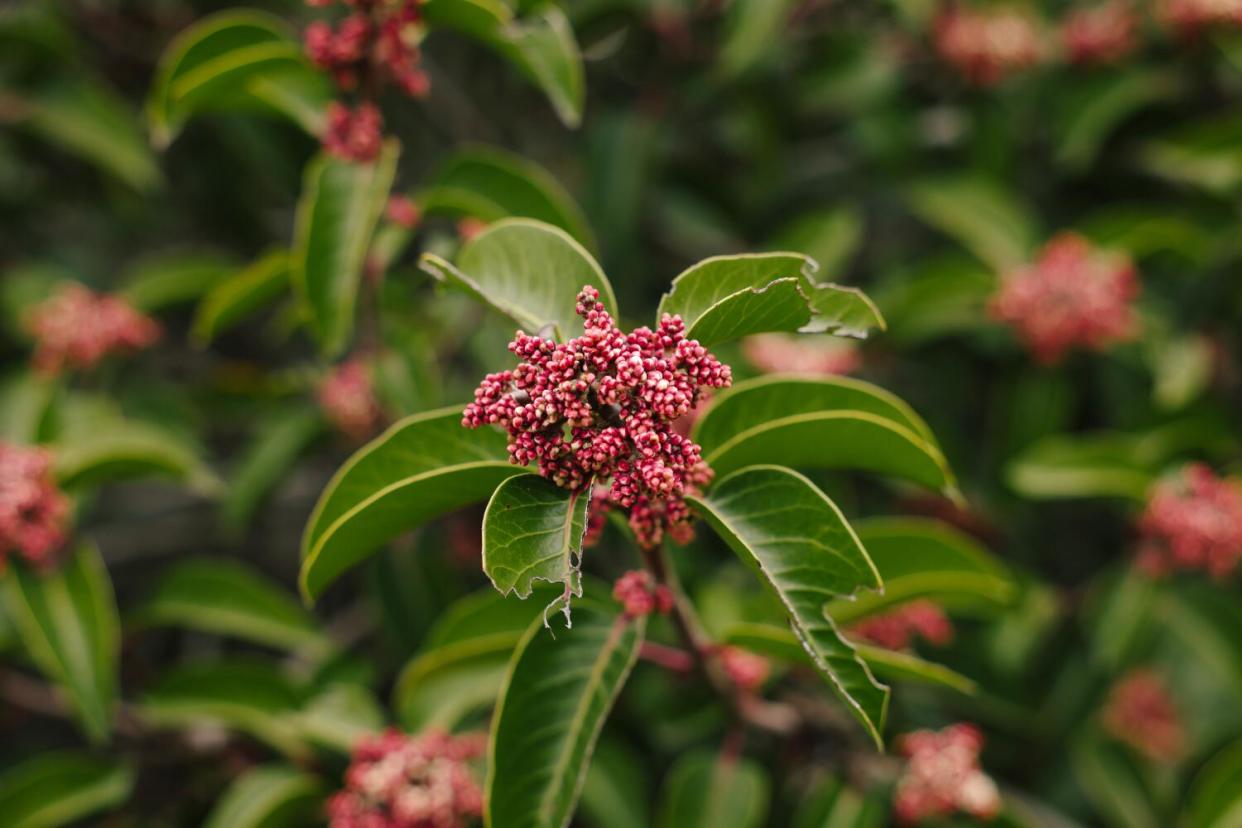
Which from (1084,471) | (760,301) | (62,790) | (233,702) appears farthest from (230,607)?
(1084,471)

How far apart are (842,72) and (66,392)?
7.54 ft

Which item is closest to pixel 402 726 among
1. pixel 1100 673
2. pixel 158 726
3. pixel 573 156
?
pixel 158 726

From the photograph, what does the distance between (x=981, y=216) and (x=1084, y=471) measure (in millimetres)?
757

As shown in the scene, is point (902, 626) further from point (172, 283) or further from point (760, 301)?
point (172, 283)

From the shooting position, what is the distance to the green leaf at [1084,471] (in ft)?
7.36

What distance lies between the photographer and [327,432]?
2.55 m

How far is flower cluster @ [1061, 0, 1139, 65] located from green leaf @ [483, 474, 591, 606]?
2372 millimetres

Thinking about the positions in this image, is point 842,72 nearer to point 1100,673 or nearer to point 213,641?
point 1100,673

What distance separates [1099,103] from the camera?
8.89 feet

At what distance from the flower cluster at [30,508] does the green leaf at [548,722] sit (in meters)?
1.24

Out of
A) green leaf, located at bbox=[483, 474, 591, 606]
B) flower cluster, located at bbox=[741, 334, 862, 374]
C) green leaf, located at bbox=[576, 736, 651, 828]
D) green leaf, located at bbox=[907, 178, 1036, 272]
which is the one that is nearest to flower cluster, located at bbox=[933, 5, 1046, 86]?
green leaf, located at bbox=[907, 178, 1036, 272]

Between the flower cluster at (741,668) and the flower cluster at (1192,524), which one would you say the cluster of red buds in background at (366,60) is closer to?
the flower cluster at (741,668)

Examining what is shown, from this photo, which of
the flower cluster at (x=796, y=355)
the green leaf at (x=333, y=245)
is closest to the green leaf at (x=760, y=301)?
the green leaf at (x=333, y=245)

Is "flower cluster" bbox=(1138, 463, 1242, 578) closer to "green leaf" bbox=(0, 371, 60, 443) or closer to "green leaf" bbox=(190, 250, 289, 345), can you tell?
"green leaf" bbox=(190, 250, 289, 345)
